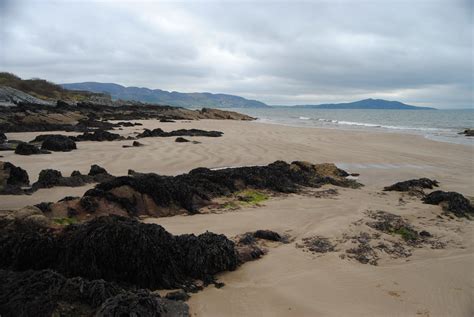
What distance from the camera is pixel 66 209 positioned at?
487 centimetres

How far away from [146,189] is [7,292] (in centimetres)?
309

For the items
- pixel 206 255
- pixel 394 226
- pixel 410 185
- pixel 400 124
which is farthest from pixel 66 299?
pixel 400 124

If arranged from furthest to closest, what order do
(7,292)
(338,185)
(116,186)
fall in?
1. (338,185)
2. (116,186)
3. (7,292)

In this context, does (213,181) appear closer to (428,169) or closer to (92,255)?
(92,255)

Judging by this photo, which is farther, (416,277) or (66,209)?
(66,209)

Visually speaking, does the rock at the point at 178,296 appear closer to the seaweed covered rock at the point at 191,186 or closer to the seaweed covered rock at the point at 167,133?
the seaweed covered rock at the point at 191,186

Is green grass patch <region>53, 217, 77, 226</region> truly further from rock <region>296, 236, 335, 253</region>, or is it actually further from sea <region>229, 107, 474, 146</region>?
sea <region>229, 107, 474, 146</region>

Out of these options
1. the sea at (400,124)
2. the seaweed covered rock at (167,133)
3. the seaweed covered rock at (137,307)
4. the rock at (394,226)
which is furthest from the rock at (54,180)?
the sea at (400,124)

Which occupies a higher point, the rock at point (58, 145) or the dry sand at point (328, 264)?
the rock at point (58, 145)

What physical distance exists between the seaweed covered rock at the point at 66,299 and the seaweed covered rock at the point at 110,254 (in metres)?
0.44

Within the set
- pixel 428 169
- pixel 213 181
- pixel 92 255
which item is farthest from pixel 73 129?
pixel 92 255

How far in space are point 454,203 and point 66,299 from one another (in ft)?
19.6

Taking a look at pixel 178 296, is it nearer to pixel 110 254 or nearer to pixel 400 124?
pixel 110 254

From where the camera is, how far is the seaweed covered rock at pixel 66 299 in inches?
97.0
